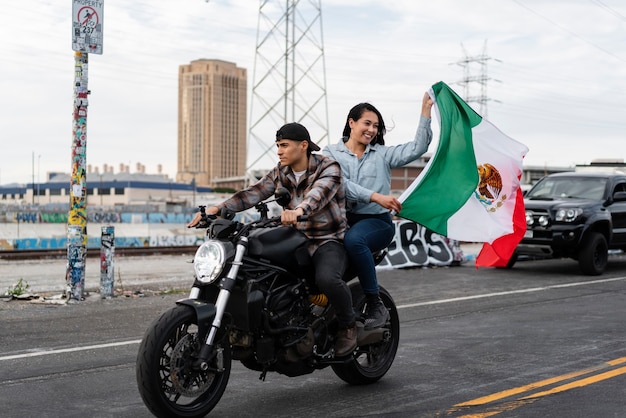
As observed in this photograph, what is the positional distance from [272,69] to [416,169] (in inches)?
2756

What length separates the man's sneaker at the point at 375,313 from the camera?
5972 millimetres

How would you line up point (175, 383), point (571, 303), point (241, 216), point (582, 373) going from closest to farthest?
point (175, 383), point (582, 373), point (571, 303), point (241, 216)

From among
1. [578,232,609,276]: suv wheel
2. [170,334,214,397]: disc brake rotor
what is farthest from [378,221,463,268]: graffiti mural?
[170,334,214,397]: disc brake rotor

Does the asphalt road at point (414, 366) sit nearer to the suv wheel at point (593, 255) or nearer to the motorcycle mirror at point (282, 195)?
the motorcycle mirror at point (282, 195)

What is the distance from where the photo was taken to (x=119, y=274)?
1454cm

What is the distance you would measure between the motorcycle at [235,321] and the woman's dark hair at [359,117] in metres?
1.25

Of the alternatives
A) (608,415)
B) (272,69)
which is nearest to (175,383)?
(608,415)

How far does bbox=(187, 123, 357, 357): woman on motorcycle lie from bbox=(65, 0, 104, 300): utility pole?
622 cm

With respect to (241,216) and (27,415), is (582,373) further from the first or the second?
(241,216)

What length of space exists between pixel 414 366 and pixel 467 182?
5.32 ft

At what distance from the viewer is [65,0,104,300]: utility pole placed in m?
11.2

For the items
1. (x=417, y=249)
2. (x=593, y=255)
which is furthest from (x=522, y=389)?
(x=417, y=249)

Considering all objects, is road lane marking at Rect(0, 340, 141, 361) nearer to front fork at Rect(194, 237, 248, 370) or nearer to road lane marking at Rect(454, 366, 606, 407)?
front fork at Rect(194, 237, 248, 370)

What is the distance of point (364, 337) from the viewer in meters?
5.85
